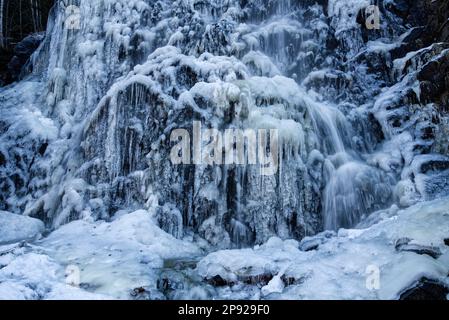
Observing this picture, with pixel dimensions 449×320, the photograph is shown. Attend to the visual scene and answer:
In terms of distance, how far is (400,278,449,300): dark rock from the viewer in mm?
4668

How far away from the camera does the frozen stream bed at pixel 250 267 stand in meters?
5.23

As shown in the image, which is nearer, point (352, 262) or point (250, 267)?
point (352, 262)

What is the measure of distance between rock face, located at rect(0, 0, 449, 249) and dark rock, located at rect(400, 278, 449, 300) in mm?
4032

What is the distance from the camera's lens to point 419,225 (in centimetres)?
617

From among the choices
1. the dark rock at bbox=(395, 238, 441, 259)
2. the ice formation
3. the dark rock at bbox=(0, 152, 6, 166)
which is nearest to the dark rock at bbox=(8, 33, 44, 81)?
the ice formation

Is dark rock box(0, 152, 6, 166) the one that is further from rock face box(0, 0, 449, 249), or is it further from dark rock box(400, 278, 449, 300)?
dark rock box(400, 278, 449, 300)

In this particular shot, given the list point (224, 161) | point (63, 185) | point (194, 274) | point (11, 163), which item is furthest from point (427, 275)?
point (11, 163)

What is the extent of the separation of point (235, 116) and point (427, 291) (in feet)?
19.5

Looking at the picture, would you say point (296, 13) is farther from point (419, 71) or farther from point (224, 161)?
point (224, 161)

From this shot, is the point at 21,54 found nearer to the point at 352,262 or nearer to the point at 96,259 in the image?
the point at 96,259

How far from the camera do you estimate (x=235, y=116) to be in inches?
385

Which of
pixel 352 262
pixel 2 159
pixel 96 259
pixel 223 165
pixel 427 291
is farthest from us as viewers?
pixel 2 159

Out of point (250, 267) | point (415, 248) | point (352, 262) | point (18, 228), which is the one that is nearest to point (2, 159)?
point (18, 228)
